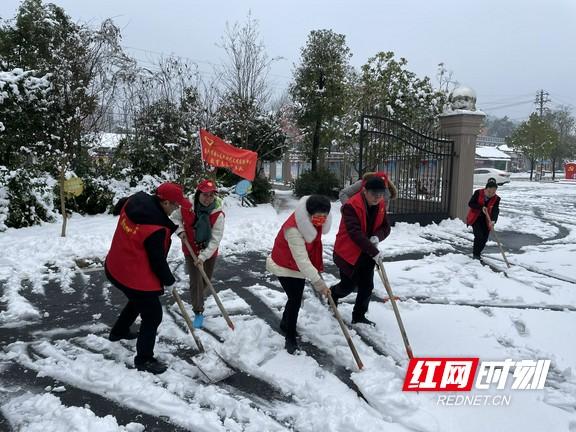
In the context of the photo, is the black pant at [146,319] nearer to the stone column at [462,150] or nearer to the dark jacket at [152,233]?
the dark jacket at [152,233]

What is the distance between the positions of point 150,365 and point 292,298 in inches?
51.2

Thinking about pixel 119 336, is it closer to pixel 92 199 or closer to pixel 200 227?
pixel 200 227

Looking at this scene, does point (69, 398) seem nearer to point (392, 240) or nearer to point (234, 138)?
point (392, 240)

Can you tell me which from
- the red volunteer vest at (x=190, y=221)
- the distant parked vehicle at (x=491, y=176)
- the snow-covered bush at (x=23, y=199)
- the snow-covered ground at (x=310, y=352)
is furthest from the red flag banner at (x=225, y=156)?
the distant parked vehicle at (x=491, y=176)

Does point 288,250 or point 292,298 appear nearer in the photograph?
point 288,250

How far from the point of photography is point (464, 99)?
35.0 feet

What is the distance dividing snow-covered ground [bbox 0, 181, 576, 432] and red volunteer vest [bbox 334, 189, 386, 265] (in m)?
0.79

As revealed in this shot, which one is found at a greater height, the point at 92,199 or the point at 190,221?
the point at 190,221

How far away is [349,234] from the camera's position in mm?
3918

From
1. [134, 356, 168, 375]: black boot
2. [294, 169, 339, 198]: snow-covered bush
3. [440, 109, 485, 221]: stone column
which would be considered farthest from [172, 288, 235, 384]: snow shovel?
[294, 169, 339, 198]: snow-covered bush

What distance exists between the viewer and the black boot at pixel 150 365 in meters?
3.37

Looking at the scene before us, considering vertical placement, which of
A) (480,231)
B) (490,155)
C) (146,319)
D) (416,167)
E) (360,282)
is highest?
(490,155)

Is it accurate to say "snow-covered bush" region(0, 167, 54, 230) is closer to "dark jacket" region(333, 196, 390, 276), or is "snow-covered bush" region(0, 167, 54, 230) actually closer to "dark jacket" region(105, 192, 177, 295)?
"dark jacket" region(105, 192, 177, 295)

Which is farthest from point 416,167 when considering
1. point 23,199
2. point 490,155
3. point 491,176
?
point 490,155
